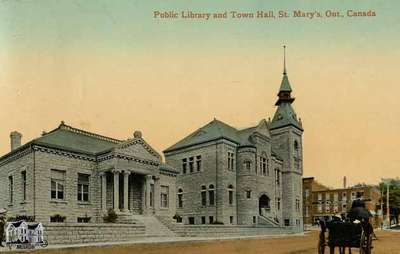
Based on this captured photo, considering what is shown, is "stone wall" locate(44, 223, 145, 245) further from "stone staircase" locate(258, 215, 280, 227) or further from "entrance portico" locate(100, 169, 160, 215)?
"stone staircase" locate(258, 215, 280, 227)

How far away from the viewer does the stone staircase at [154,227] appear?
43.2 ft

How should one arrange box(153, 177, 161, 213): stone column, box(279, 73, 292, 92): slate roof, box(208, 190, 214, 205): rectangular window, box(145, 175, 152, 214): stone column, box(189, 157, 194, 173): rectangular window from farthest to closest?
box(208, 190, 214, 205): rectangular window < box(189, 157, 194, 173): rectangular window < box(153, 177, 161, 213): stone column < box(145, 175, 152, 214): stone column < box(279, 73, 292, 92): slate roof

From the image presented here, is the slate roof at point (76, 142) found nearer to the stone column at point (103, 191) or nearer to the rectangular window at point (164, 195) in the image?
the stone column at point (103, 191)

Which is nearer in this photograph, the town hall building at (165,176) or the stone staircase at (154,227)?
the town hall building at (165,176)

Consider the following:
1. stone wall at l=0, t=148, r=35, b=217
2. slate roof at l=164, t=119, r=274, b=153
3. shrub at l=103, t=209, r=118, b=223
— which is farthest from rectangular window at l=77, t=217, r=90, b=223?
slate roof at l=164, t=119, r=274, b=153

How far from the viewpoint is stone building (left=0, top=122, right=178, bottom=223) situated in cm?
1228

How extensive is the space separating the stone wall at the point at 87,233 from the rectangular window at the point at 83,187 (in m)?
2.24

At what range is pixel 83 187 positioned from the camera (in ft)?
44.9

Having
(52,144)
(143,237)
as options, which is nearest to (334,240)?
(143,237)

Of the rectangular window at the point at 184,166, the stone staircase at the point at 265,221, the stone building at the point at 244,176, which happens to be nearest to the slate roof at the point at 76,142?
the stone building at the point at 244,176

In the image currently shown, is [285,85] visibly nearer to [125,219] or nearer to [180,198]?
[125,219]

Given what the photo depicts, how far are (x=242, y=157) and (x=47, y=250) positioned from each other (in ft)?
35.5

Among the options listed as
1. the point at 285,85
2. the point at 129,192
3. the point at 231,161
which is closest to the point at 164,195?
the point at 129,192

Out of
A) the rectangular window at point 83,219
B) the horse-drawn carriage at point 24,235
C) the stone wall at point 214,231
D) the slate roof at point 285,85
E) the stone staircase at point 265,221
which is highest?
the slate roof at point 285,85
